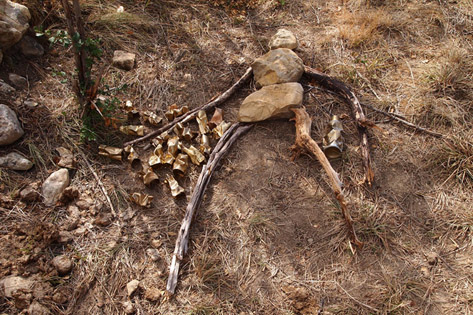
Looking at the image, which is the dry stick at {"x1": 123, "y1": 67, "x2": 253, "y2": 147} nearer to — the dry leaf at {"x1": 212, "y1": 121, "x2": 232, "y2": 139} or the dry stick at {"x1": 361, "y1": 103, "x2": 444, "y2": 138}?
the dry leaf at {"x1": 212, "y1": 121, "x2": 232, "y2": 139}

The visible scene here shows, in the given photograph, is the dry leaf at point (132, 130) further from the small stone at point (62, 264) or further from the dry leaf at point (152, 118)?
the small stone at point (62, 264)

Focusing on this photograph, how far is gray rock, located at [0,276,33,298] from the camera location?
2.17m

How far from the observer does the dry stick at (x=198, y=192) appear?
242 centimetres

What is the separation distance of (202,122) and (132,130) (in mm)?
615

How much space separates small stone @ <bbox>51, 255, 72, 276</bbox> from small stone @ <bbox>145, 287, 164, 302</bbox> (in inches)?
21.0

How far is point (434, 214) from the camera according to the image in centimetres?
279

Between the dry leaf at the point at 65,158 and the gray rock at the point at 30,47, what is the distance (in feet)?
3.76

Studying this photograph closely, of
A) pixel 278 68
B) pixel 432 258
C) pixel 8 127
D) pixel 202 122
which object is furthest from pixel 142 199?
pixel 432 258

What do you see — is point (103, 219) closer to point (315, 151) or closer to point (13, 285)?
point (13, 285)

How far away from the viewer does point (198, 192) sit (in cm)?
276

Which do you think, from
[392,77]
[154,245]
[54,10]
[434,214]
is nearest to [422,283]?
[434,214]

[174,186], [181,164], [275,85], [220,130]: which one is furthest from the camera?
[275,85]

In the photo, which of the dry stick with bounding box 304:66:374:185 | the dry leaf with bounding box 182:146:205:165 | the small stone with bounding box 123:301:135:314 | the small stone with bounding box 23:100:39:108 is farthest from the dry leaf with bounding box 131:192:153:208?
the dry stick with bounding box 304:66:374:185

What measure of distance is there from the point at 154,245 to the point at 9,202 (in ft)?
3.55
